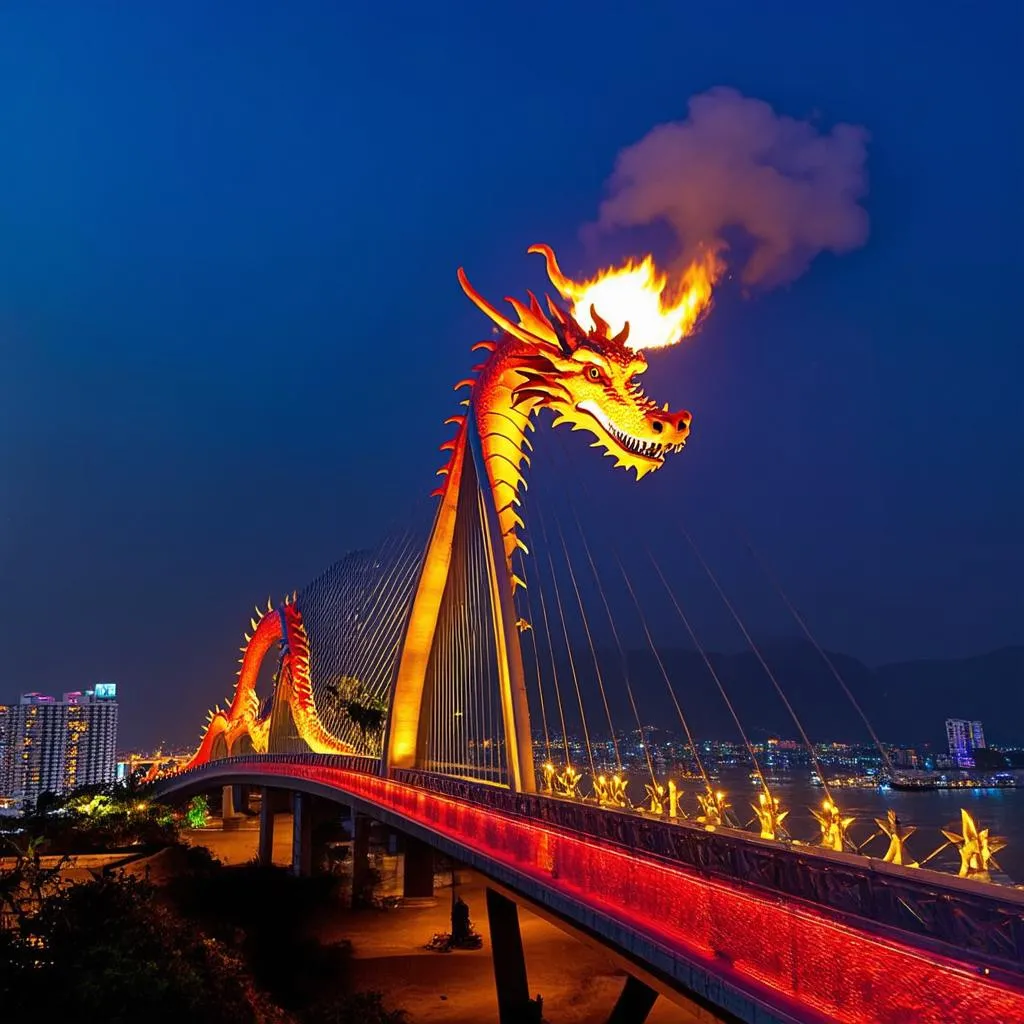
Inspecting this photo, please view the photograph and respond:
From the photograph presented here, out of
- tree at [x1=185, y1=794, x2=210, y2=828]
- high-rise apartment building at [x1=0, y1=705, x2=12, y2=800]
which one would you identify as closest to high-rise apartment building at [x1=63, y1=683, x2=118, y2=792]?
high-rise apartment building at [x1=0, y1=705, x2=12, y2=800]

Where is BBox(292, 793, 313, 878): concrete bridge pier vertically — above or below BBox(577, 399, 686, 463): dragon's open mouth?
below

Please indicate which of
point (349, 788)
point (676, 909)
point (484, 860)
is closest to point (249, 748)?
point (349, 788)

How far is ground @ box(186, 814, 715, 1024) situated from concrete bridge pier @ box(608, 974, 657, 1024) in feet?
6.62

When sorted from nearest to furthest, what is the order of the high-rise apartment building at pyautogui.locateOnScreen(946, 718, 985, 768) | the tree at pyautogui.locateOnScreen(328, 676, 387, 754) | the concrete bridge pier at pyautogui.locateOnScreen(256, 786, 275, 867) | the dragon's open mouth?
1. the dragon's open mouth
2. the tree at pyautogui.locateOnScreen(328, 676, 387, 754)
3. the concrete bridge pier at pyautogui.locateOnScreen(256, 786, 275, 867)
4. the high-rise apartment building at pyautogui.locateOnScreen(946, 718, 985, 768)

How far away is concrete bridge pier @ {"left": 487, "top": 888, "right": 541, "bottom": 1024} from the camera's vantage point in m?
14.5

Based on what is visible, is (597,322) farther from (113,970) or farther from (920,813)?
(920,813)

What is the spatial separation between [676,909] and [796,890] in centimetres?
169

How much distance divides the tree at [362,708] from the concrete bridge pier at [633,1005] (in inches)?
891

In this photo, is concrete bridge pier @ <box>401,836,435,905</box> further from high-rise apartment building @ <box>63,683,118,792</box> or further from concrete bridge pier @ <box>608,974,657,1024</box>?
high-rise apartment building @ <box>63,683,118,792</box>

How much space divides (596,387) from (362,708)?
24.0 m

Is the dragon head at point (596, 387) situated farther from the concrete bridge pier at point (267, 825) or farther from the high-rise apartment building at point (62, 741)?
the high-rise apartment building at point (62, 741)

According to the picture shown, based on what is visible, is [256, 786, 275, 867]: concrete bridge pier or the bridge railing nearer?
the bridge railing

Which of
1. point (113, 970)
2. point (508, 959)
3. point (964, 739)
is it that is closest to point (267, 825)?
point (508, 959)

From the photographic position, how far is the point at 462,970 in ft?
64.0
